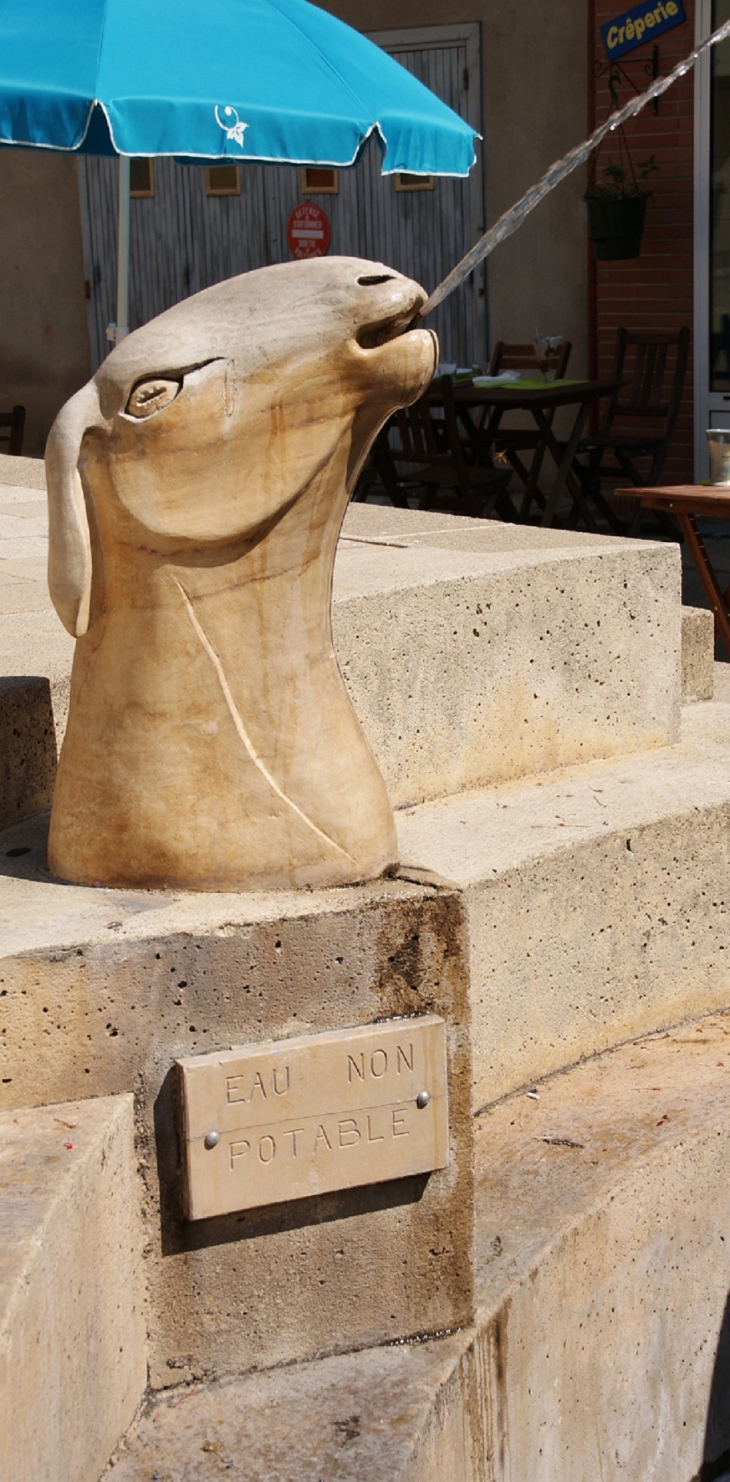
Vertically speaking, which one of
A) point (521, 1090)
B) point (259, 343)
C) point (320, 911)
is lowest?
point (521, 1090)

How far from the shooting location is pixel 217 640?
179cm

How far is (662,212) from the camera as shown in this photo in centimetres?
812

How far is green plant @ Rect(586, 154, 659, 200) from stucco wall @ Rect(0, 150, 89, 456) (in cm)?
370

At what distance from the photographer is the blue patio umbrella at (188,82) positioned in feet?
13.6

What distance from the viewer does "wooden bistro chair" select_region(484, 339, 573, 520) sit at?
24.7ft

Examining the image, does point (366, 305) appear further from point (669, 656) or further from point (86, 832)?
point (669, 656)

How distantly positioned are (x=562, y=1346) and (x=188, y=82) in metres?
3.32

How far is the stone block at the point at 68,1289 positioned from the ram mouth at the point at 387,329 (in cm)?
84

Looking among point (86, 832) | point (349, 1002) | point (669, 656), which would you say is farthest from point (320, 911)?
point (669, 656)

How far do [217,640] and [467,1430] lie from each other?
94 centimetres

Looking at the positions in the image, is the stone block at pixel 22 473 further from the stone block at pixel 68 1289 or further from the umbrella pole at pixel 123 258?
the stone block at pixel 68 1289

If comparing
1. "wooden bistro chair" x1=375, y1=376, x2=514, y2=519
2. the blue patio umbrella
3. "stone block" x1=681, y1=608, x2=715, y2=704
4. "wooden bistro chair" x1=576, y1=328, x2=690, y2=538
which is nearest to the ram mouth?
"stone block" x1=681, y1=608, x2=715, y2=704

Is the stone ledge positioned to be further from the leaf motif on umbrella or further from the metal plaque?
the leaf motif on umbrella

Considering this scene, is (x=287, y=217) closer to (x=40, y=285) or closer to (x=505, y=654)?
(x=40, y=285)
